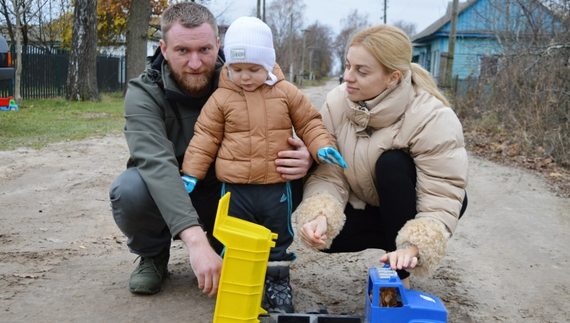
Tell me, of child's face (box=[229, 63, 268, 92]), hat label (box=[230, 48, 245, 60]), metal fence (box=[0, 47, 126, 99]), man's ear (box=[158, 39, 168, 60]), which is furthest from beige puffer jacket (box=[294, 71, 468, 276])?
metal fence (box=[0, 47, 126, 99])

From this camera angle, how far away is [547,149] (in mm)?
7148

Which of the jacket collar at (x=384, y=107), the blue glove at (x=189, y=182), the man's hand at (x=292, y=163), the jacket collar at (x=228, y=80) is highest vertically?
the jacket collar at (x=228, y=80)

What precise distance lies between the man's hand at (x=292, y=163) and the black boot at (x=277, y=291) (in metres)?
0.42

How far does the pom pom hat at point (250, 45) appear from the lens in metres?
2.56

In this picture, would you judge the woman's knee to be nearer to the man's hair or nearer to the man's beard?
the man's beard

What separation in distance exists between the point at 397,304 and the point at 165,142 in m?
1.22

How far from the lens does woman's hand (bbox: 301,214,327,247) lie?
230 cm

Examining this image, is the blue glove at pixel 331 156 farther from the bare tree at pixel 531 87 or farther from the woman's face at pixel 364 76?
the bare tree at pixel 531 87

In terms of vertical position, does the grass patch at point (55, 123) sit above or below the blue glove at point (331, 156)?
below

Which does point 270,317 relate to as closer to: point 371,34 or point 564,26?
point 371,34

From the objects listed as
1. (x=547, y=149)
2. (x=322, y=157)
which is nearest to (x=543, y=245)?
(x=322, y=157)

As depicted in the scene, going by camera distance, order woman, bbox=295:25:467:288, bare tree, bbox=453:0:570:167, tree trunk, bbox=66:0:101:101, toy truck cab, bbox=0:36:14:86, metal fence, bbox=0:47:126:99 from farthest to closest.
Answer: metal fence, bbox=0:47:126:99, tree trunk, bbox=66:0:101:101, toy truck cab, bbox=0:36:14:86, bare tree, bbox=453:0:570:167, woman, bbox=295:25:467:288

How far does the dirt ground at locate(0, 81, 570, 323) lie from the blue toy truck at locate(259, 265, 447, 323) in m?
0.52

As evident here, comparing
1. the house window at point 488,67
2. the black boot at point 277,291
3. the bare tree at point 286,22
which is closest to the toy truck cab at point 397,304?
the black boot at point 277,291
